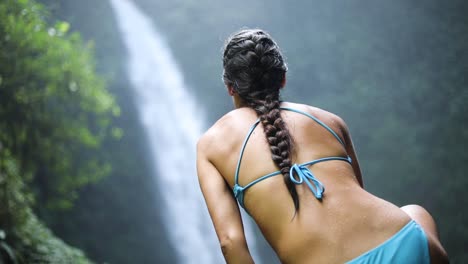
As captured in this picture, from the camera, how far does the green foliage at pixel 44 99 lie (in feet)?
29.3

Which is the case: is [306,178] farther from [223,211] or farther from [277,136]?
[223,211]

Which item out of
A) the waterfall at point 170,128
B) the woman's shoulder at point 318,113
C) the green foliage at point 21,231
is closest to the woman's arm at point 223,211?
the woman's shoulder at point 318,113

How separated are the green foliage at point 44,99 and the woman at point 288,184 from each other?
811 centimetres

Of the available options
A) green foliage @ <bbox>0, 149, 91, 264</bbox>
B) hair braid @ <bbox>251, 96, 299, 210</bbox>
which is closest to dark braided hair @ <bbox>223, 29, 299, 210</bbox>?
hair braid @ <bbox>251, 96, 299, 210</bbox>

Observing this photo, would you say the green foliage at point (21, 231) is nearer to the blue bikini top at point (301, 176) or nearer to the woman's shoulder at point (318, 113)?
the blue bikini top at point (301, 176)

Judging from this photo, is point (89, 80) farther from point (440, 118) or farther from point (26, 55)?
point (440, 118)

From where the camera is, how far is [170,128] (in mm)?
14117

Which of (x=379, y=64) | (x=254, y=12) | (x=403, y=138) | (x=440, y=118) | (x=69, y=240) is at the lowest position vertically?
(x=69, y=240)

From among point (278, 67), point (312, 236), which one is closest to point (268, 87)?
point (278, 67)

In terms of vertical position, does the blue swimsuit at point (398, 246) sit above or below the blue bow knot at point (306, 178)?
below

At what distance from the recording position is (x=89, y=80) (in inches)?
431

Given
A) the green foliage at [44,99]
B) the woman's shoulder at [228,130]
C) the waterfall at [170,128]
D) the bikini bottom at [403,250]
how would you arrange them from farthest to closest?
1. the waterfall at [170,128]
2. the green foliage at [44,99]
3. the woman's shoulder at [228,130]
4. the bikini bottom at [403,250]

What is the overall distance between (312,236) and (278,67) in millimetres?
699

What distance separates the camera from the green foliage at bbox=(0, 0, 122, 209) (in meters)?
8.94
